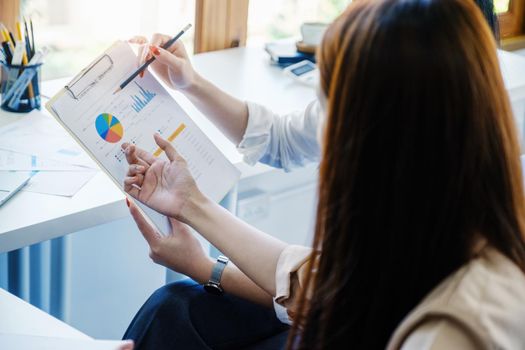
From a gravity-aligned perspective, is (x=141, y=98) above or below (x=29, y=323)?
above

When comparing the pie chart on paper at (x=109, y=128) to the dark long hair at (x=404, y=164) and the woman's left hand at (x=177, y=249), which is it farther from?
the dark long hair at (x=404, y=164)

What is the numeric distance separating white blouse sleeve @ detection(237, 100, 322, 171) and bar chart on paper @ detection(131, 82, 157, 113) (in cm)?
22

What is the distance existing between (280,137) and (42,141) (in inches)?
17.3

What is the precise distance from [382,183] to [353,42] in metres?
0.15

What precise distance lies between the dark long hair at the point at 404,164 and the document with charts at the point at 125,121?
450 millimetres

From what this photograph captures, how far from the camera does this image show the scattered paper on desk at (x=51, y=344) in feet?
3.21

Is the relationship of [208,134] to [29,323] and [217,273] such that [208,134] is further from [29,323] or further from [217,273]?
[29,323]

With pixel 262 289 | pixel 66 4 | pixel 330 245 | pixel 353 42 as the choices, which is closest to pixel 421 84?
pixel 353 42

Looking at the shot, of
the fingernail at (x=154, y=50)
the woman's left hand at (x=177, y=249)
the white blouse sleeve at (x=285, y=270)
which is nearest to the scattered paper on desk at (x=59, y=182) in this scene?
the woman's left hand at (x=177, y=249)

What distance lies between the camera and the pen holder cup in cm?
158

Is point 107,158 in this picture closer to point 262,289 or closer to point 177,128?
point 177,128

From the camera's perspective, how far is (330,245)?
91 centimetres

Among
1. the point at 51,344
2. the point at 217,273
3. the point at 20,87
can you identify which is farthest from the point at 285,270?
the point at 20,87

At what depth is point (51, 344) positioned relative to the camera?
38.7 inches
